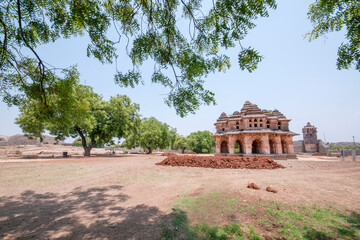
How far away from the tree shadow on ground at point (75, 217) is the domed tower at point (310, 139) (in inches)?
1970

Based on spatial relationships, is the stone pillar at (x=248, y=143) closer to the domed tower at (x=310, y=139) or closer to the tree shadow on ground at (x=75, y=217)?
the tree shadow on ground at (x=75, y=217)

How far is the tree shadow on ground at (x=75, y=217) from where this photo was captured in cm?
351

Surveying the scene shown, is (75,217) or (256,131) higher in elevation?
(256,131)

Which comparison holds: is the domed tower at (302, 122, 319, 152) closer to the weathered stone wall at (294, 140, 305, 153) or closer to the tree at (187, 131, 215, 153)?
the weathered stone wall at (294, 140, 305, 153)

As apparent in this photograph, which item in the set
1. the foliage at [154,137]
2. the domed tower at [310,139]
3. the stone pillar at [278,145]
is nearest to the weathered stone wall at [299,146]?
the domed tower at [310,139]

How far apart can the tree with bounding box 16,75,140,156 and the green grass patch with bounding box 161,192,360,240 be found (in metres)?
5.21

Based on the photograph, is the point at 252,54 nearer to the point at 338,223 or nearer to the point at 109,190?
the point at 338,223

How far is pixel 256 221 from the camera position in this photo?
4059 mm

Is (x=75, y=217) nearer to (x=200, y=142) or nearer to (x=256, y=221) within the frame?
(x=256, y=221)

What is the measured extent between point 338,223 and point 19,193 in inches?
430

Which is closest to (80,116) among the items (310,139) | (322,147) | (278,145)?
(278,145)

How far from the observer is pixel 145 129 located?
46.9 m

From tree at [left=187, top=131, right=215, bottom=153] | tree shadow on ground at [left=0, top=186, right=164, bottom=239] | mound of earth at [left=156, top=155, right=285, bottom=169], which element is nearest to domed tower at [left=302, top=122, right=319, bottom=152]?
tree at [left=187, top=131, right=215, bottom=153]

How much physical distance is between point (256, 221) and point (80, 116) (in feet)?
22.9
